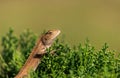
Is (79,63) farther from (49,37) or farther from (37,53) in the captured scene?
(49,37)

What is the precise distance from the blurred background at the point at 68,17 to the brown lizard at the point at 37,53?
17.8 metres

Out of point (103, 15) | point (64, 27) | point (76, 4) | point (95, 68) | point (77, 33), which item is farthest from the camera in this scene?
point (76, 4)

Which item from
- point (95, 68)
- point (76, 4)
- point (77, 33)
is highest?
point (76, 4)

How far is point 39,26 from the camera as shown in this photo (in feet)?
117

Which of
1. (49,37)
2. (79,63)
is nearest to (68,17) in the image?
(49,37)

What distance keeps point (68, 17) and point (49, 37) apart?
86.9ft

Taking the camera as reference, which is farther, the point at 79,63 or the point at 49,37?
the point at 49,37

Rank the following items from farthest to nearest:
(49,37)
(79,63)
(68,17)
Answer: (68,17)
(49,37)
(79,63)

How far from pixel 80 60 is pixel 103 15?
29249mm

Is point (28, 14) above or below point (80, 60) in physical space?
above

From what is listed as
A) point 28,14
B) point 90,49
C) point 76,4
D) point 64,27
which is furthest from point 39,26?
point 90,49

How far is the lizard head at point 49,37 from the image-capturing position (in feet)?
39.4

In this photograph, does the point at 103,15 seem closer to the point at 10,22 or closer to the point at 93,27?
the point at 93,27

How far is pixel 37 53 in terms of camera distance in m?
11.6
